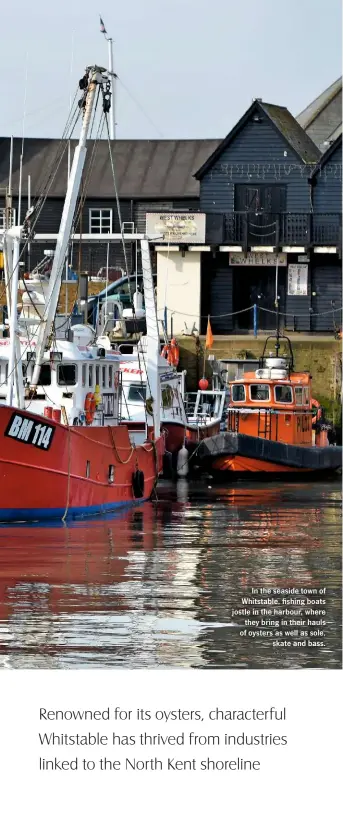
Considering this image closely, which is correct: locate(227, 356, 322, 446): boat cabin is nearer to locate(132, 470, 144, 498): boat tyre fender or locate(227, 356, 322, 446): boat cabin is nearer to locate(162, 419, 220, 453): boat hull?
locate(162, 419, 220, 453): boat hull

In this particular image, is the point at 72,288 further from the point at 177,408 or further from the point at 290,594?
the point at 290,594

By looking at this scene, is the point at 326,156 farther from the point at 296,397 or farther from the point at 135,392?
the point at 135,392

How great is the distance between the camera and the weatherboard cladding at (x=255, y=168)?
172 feet

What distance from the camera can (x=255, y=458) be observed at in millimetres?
35406

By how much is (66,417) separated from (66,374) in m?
1.65

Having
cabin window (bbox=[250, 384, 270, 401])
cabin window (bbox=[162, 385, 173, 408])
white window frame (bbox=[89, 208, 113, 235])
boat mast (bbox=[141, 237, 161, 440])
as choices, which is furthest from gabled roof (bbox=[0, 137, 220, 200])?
boat mast (bbox=[141, 237, 161, 440])

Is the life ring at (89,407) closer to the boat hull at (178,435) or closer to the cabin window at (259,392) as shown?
the boat hull at (178,435)

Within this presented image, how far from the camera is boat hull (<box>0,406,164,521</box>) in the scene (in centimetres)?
2227

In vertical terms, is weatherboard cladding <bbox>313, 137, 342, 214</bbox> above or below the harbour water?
above

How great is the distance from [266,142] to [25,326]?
27.3 m

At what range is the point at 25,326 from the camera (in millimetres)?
27188

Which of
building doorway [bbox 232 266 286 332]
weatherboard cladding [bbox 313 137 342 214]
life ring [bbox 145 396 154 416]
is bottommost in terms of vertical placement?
life ring [bbox 145 396 154 416]

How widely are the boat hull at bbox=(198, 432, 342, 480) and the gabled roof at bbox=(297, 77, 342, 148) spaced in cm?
2759
